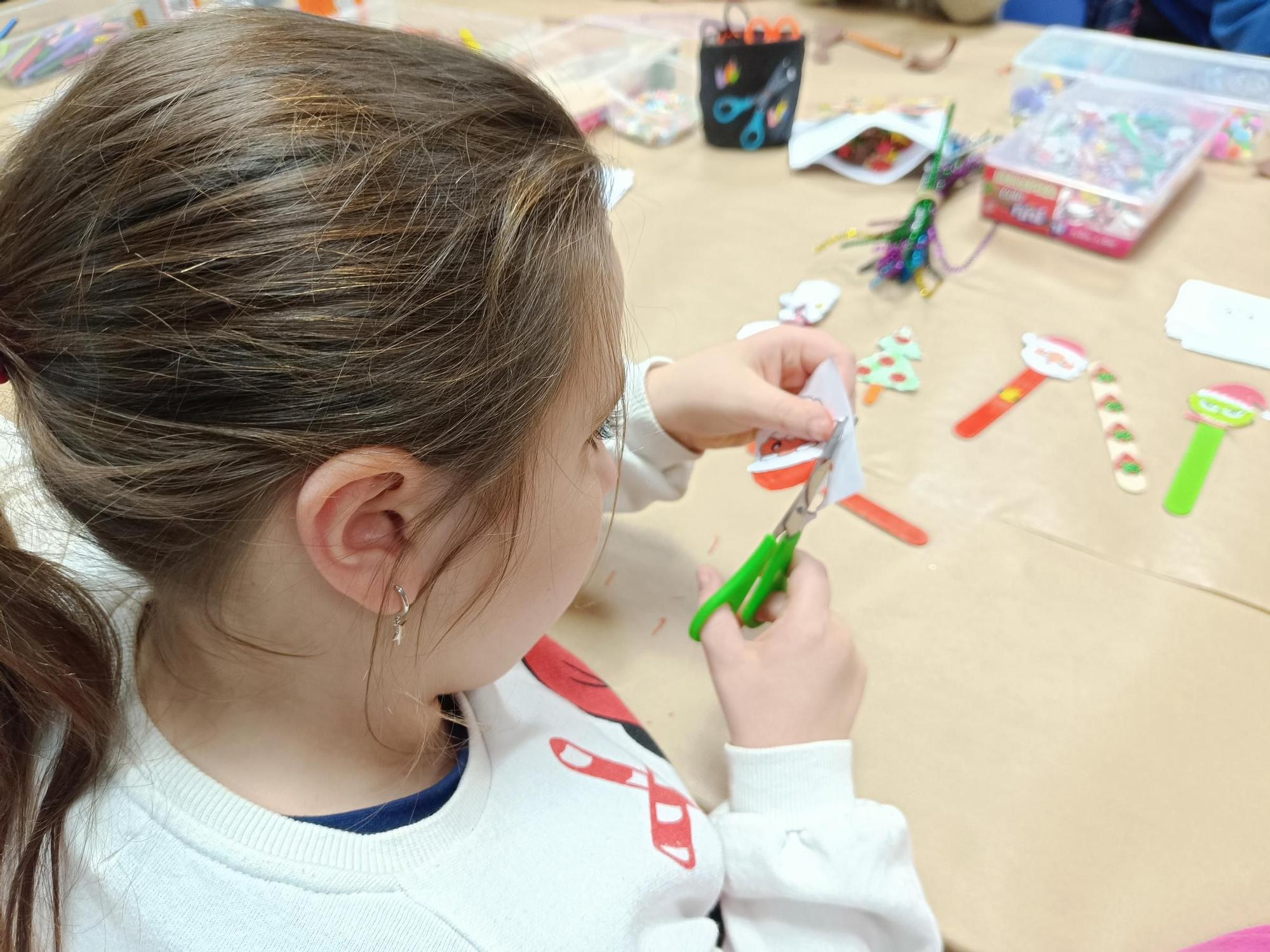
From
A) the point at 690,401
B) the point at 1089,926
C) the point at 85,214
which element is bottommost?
the point at 1089,926

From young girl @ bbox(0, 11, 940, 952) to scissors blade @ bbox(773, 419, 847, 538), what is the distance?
7.1 inches

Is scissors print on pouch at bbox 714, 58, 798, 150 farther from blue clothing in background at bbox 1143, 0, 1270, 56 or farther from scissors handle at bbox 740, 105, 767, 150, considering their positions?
blue clothing in background at bbox 1143, 0, 1270, 56

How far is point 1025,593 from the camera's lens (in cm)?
60

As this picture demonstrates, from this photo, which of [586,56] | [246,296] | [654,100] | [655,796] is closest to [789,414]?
[655,796]

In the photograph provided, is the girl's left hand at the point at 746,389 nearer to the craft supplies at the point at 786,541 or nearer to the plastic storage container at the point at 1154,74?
the craft supplies at the point at 786,541

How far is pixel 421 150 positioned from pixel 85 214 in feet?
0.37

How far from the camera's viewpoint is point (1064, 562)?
2.04 feet

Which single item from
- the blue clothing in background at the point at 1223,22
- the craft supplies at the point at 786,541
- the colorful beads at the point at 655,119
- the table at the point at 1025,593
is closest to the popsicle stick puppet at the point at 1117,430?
the table at the point at 1025,593

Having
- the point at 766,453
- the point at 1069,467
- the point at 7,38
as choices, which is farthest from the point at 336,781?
the point at 7,38

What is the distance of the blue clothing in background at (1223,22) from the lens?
123cm

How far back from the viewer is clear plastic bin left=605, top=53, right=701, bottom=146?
3.76 ft

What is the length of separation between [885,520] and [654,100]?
2.53ft

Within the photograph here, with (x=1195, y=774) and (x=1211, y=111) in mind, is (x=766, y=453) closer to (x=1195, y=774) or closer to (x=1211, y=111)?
(x=1195, y=774)

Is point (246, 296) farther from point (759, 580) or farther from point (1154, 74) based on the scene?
point (1154, 74)
